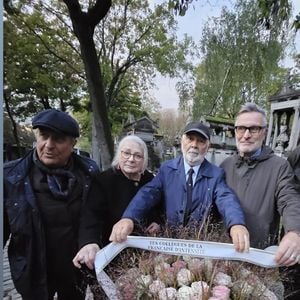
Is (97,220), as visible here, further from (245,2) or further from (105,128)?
(245,2)

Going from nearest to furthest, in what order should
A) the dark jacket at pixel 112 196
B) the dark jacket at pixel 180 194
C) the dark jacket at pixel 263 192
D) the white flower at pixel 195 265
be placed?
the white flower at pixel 195 265 < the dark jacket at pixel 180 194 < the dark jacket at pixel 263 192 < the dark jacket at pixel 112 196

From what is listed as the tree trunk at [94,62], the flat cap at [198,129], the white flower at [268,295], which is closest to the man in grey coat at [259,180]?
the flat cap at [198,129]

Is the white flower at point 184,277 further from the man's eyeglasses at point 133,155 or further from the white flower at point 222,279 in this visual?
the man's eyeglasses at point 133,155

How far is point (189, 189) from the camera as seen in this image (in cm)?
180

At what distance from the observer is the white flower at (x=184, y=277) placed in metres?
1.20

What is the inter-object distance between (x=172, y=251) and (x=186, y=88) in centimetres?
2212

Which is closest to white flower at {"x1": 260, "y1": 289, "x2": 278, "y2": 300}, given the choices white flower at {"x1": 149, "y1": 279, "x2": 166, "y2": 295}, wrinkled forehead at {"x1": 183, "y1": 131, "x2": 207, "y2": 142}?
white flower at {"x1": 149, "y1": 279, "x2": 166, "y2": 295}

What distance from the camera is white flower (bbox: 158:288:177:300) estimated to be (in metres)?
1.13

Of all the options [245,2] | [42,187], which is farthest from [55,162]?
[245,2]

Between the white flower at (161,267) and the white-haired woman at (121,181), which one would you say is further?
the white-haired woman at (121,181)

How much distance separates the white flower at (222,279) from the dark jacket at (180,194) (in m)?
0.44

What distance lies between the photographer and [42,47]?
13625 mm

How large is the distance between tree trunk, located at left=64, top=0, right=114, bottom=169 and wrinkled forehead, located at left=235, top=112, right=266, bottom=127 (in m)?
3.56

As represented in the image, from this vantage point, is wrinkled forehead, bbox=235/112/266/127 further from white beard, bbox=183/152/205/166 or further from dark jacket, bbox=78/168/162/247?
dark jacket, bbox=78/168/162/247
